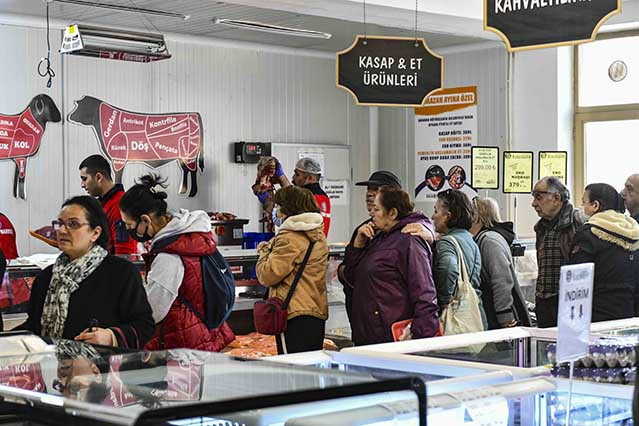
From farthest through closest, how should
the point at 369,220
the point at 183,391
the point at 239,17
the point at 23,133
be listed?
the point at 239,17, the point at 23,133, the point at 369,220, the point at 183,391

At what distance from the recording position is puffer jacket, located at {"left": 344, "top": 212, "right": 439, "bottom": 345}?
16.1 ft

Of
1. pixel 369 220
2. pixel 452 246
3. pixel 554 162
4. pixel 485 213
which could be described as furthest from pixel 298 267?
pixel 554 162

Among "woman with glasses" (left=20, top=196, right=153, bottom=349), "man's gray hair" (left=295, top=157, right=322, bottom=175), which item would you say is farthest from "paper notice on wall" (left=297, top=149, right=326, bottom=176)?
"woman with glasses" (left=20, top=196, right=153, bottom=349)

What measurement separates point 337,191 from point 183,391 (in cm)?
1021

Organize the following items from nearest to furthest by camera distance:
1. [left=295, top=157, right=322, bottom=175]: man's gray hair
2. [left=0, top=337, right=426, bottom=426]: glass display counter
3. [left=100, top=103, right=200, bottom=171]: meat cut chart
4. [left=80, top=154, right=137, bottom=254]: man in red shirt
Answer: [left=0, top=337, right=426, bottom=426]: glass display counter, [left=80, top=154, right=137, bottom=254]: man in red shirt, [left=295, top=157, right=322, bottom=175]: man's gray hair, [left=100, top=103, right=200, bottom=171]: meat cut chart

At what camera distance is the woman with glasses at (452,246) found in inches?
209

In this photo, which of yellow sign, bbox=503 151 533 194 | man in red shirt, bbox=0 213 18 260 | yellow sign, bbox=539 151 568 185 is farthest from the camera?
yellow sign, bbox=539 151 568 185

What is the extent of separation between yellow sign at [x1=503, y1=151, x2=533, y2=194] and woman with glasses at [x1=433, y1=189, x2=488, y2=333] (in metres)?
4.15

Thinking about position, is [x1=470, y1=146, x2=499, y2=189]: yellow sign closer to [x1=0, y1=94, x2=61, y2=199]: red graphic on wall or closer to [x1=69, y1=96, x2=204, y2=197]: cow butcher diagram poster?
[x1=69, y1=96, x2=204, y2=197]: cow butcher diagram poster

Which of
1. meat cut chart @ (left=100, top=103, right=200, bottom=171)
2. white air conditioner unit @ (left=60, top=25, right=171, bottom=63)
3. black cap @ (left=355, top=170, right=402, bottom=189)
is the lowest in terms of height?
black cap @ (left=355, top=170, right=402, bottom=189)

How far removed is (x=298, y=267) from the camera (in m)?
5.15

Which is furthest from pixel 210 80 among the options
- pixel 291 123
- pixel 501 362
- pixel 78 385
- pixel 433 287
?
pixel 78 385

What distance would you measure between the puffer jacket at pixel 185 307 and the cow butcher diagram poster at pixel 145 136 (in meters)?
5.49

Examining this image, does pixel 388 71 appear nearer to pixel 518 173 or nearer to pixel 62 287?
pixel 518 173
